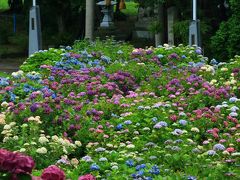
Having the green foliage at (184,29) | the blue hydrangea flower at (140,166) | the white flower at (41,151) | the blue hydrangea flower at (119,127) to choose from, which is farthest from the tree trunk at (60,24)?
the blue hydrangea flower at (140,166)

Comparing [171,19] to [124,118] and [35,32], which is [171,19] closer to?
[35,32]

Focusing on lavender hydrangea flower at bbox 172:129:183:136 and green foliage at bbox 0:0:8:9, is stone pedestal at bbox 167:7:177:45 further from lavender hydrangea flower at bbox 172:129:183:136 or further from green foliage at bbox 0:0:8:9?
green foliage at bbox 0:0:8:9

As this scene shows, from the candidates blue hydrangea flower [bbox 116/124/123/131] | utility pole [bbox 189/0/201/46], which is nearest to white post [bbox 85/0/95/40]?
utility pole [bbox 189/0/201/46]

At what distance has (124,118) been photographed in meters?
8.08

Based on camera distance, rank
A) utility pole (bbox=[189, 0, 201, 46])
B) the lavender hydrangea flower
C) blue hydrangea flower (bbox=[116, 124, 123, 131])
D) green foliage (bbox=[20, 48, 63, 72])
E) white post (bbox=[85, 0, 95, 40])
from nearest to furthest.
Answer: the lavender hydrangea flower → blue hydrangea flower (bbox=[116, 124, 123, 131]) → green foliage (bbox=[20, 48, 63, 72]) → utility pole (bbox=[189, 0, 201, 46]) → white post (bbox=[85, 0, 95, 40])

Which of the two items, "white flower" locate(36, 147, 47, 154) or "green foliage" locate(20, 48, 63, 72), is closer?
"white flower" locate(36, 147, 47, 154)

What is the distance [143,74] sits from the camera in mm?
10828

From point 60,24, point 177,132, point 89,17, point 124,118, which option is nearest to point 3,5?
point 60,24

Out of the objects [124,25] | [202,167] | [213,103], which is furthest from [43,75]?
[124,25]

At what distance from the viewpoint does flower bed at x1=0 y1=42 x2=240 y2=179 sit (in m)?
6.16

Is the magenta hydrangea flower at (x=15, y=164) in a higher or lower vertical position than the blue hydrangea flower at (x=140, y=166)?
higher

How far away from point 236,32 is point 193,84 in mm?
9911

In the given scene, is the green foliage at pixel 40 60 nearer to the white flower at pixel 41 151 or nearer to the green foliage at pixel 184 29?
the white flower at pixel 41 151

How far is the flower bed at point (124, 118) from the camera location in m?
6.16
